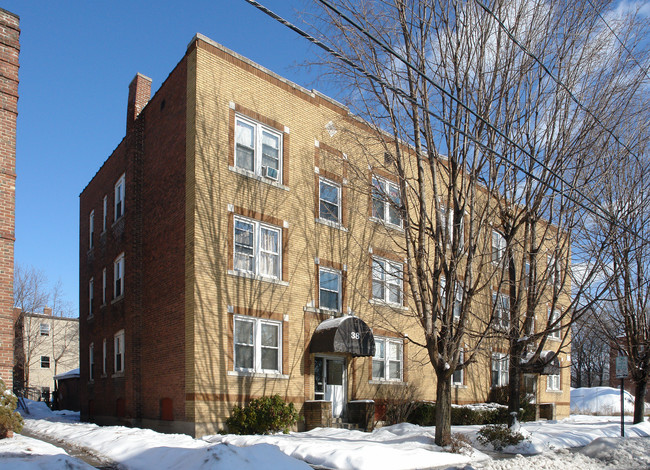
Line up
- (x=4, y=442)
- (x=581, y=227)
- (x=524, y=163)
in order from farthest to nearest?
(x=581, y=227)
(x=524, y=163)
(x=4, y=442)

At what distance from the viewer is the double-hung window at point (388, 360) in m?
22.1

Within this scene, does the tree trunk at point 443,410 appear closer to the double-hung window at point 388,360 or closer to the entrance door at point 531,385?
the double-hung window at point 388,360

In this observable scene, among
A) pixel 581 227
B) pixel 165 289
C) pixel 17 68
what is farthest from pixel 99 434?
pixel 581 227

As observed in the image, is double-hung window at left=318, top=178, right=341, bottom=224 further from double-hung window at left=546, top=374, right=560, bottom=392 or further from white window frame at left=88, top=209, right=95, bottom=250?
double-hung window at left=546, top=374, right=560, bottom=392

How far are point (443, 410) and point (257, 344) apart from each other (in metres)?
6.35

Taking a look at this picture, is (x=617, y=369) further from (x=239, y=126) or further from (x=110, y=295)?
(x=110, y=295)

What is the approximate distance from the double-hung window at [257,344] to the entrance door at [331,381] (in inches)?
76.8

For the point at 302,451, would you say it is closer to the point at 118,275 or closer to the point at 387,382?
the point at 387,382

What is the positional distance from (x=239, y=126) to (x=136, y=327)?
7.80m

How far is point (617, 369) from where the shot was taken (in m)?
18.5

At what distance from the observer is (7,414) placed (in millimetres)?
12703

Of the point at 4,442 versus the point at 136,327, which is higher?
the point at 136,327

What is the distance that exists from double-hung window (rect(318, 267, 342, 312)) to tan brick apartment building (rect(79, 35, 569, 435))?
53 millimetres

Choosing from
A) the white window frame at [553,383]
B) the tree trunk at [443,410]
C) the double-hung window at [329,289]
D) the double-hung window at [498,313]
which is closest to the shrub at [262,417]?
the double-hung window at [329,289]
